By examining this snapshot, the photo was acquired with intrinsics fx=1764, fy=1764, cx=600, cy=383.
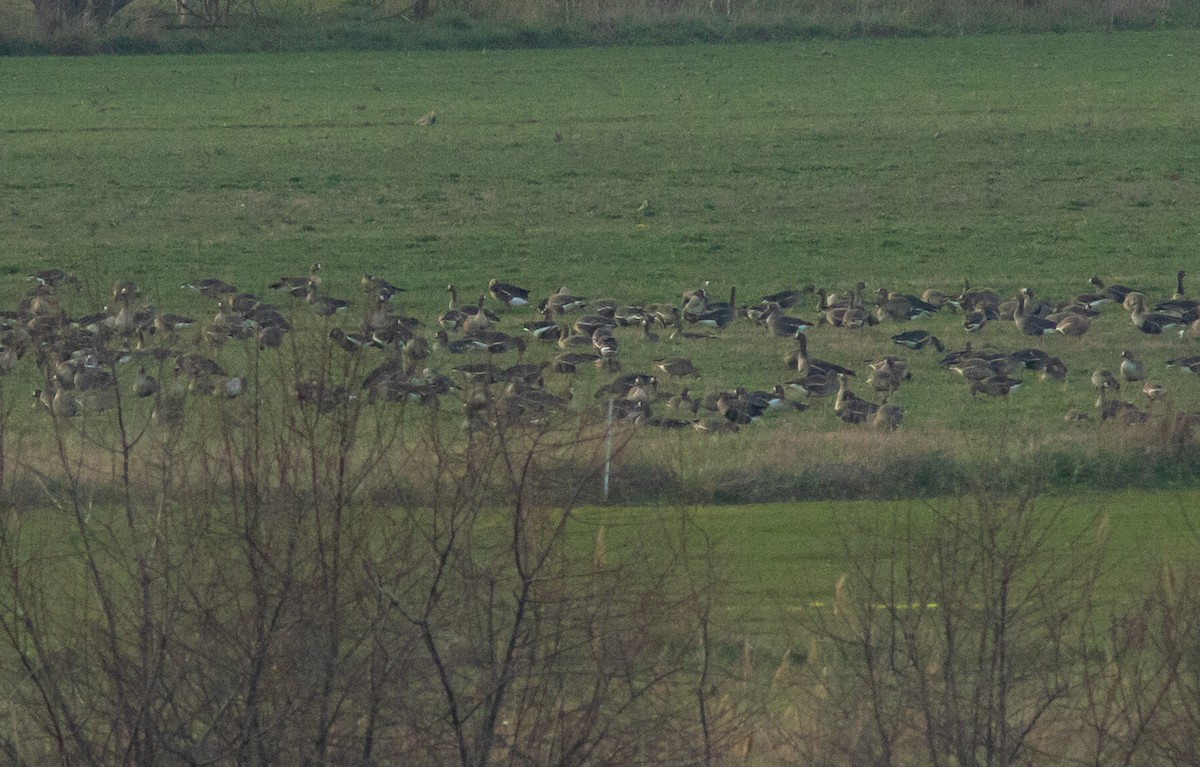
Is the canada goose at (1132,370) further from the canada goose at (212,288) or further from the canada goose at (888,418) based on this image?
the canada goose at (212,288)

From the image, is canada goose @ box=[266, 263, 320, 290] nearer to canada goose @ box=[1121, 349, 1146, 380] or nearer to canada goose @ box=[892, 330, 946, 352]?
canada goose @ box=[892, 330, 946, 352]

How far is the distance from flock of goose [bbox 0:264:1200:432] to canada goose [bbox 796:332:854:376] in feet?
0.13

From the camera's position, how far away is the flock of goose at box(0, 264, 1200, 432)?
17.2m

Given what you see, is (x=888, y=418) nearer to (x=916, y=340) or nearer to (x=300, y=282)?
(x=916, y=340)

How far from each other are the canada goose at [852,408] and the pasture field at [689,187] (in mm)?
158

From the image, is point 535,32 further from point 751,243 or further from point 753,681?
point 753,681

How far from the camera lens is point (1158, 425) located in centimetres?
1695

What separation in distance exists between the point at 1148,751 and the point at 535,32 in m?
45.5

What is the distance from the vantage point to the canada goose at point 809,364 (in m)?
20.6

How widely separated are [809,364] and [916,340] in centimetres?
234

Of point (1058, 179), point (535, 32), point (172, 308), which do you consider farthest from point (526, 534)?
point (535, 32)

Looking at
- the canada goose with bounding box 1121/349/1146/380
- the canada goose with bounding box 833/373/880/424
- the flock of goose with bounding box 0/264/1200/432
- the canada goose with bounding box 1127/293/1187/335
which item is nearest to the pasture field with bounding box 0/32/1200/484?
the canada goose with bounding box 833/373/880/424

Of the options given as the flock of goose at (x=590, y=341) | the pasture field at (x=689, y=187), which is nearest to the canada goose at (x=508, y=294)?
the flock of goose at (x=590, y=341)

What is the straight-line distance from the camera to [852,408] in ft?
61.3
